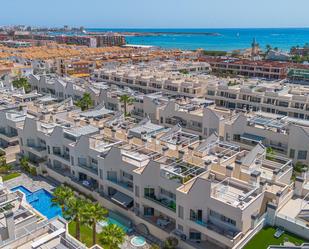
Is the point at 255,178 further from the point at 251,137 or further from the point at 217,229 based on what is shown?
the point at 251,137

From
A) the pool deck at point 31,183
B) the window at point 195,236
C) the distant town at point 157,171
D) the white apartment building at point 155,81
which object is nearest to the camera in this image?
the distant town at point 157,171

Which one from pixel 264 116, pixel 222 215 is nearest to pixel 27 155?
pixel 222 215

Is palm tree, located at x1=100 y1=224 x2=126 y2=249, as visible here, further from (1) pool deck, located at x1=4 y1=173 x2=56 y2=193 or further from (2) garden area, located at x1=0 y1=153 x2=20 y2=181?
(2) garden area, located at x1=0 y1=153 x2=20 y2=181

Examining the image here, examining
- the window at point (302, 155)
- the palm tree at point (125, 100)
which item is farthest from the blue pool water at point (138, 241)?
the palm tree at point (125, 100)

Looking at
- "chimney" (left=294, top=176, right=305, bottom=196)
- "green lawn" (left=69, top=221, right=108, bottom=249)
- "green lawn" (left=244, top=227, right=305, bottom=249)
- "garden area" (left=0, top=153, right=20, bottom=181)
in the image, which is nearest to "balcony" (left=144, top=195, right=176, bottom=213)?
"green lawn" (left=69, top=221, right=108, bottom=249)

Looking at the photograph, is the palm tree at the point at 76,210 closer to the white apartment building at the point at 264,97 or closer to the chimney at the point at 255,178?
the chimney at the point at 255,178
